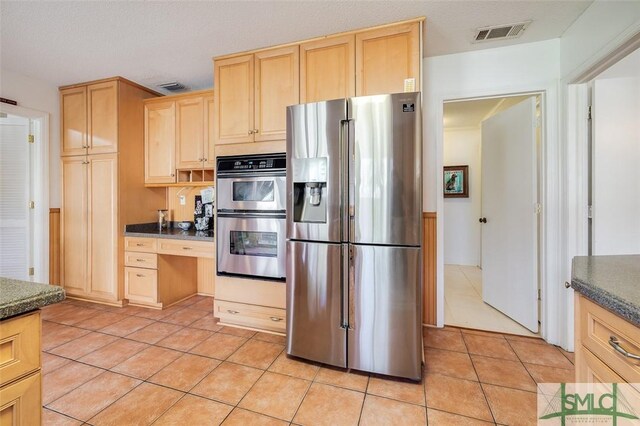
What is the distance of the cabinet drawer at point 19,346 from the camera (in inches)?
28.4

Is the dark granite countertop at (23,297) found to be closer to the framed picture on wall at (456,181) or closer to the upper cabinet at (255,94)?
the upper cabinet at (255,94)

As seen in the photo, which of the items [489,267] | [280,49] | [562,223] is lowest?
[489,267]

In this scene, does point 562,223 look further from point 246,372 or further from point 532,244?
point 246,372

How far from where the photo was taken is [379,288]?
1727 millimetres

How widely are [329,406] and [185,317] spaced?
1.82 m

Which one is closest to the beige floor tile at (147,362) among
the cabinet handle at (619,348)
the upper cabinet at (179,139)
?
the upper cabinet at (179,139)

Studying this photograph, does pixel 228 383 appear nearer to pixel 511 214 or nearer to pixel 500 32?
pixel 511 214

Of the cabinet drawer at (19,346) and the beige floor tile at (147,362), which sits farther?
the beige floor tile at (147,362)

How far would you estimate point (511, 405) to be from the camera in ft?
5.03

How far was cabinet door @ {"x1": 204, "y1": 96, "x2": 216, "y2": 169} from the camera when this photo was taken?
287 cm

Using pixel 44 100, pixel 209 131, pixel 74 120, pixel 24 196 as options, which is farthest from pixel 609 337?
pixel 44 100

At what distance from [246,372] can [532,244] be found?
8.19ft

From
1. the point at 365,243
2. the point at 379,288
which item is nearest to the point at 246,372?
the point at 379,288

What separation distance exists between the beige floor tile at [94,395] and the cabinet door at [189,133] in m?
1.96
